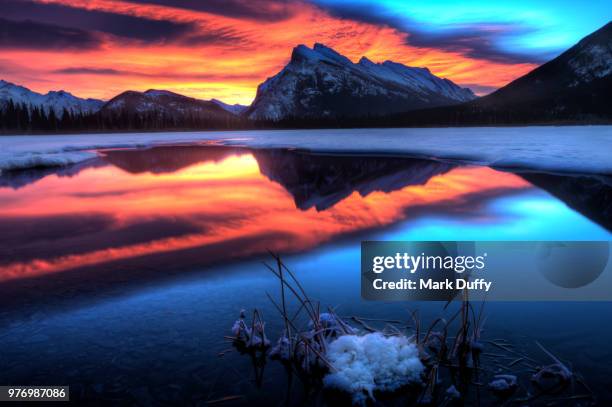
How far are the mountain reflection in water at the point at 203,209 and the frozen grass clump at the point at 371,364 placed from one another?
Result: 183 inches

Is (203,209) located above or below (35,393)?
above

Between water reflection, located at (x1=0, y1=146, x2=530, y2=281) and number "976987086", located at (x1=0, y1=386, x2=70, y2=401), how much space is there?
12.1 feet

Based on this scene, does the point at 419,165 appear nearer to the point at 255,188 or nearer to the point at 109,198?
the point at 255,188

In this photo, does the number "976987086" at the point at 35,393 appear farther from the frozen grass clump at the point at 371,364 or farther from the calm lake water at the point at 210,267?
the frozen grass clump at the point at 371,364

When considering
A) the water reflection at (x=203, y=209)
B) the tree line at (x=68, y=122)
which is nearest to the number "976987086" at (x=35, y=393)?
the water reflection at (x=203, y=209)

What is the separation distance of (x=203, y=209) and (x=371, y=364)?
11.7 metres

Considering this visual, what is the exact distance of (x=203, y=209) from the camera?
15812 mm

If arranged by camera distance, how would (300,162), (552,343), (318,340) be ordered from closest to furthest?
(318,340) < (552,343) < (300,162)

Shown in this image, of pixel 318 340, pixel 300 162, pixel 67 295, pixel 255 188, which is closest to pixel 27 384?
pixel 67 295

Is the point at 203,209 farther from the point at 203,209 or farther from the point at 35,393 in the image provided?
the point at 35,393

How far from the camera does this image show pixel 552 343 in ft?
18.8

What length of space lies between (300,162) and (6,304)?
2745cm

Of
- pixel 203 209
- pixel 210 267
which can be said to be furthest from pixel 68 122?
pixel 210 267

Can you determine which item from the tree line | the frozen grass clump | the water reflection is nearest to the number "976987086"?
the frozen grass clump
